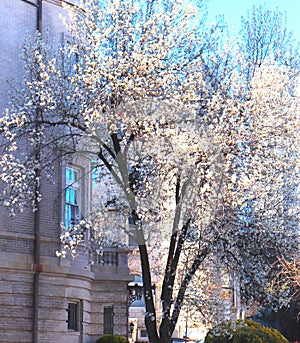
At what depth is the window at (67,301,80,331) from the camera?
22.4 m

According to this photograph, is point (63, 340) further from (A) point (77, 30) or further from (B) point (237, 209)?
(A) point (77, 30)

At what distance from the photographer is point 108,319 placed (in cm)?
2456

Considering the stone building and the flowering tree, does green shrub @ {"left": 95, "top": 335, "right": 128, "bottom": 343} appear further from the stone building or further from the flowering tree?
the flowering tree

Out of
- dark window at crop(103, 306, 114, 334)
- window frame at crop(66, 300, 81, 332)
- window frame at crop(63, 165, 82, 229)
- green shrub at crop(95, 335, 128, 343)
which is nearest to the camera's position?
window frame at crop(66, 300, 81, 332)

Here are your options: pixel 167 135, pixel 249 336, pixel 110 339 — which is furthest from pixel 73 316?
pixel 167 135

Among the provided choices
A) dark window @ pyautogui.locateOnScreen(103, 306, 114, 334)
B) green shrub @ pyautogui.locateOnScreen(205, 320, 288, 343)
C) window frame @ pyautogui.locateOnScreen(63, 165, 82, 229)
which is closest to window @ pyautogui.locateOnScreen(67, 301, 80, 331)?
dark window @ pyautogui.locateOnScreen(103, 306, 114, 334)

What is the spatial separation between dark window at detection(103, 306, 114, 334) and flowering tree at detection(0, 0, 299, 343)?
5.30 metres

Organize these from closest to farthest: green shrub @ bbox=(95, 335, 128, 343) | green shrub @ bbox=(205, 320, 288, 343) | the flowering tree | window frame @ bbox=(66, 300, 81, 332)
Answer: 1. the flowering tree
2. window frame @ bbox=(66, 300, 81, 332)
3. green shrub @ bbox=(95, 335, 128, 343)
4. green shrub @ bbox=(205, 320, 288, 343)

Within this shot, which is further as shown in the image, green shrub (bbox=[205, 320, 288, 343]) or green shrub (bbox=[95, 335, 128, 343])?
green shrub (bbox=[205, 320, 288, 343])

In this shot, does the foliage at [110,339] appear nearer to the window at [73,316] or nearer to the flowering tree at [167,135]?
the window at [73,316]

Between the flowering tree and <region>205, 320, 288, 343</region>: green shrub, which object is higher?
the flowering tree

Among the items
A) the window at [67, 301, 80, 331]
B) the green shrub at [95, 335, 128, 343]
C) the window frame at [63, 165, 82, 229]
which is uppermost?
the window frame at [63, 165, 82, 229]

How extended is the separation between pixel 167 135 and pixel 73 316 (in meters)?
7.43

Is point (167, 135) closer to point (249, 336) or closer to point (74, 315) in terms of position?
point (74, 315)
